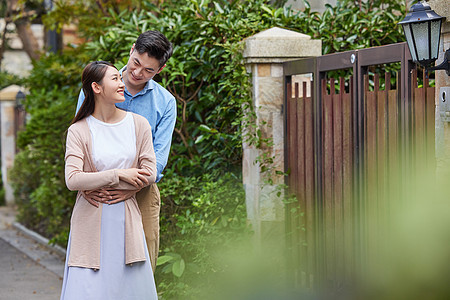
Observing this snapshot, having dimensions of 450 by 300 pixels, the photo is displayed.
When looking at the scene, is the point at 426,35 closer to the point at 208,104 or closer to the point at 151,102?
the point at 151,102

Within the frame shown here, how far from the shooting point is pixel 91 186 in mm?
3439

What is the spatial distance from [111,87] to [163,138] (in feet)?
1.69

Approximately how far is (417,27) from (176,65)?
10.0ft

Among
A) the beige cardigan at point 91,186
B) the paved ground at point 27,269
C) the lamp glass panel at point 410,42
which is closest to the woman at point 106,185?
the beige cardigan at point 91,186

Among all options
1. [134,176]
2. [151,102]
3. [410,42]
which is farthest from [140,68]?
[410,42]

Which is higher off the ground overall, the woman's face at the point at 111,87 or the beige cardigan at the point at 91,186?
the woman's face at the point at 111,87

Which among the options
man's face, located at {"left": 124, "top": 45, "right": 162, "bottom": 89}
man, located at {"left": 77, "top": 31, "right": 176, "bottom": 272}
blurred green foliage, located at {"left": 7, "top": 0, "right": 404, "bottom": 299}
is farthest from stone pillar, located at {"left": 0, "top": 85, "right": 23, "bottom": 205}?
man's face, located at {"left": 124, "top": 45, "right": 162, "bottom": 89}

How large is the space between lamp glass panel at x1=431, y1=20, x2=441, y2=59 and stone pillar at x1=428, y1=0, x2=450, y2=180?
0.06 metres

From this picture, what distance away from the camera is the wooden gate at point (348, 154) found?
4.24m

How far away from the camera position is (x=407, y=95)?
421 centimetres

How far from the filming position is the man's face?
3762 mm

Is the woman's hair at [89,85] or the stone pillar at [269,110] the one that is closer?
the woman's hair at [89,85]

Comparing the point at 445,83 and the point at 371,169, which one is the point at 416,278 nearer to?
the point at 445,83

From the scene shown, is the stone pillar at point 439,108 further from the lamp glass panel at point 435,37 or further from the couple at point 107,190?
the couple at point 107,190
